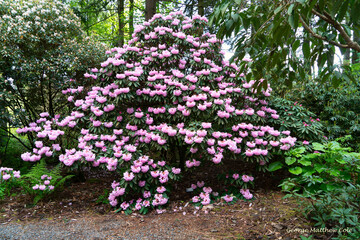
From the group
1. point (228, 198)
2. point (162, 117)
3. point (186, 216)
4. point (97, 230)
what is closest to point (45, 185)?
point (97, 230)

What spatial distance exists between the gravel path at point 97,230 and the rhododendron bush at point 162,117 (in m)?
0.34

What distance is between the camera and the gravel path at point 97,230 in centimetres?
241

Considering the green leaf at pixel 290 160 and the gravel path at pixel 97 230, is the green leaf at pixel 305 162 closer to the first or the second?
the green leaf at pixel 290 160

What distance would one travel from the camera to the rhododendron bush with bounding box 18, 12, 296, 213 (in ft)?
9.91

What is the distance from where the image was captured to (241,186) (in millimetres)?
3314

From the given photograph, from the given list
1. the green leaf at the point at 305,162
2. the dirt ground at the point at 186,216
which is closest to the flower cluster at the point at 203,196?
the dirt ground at the point at 186,216

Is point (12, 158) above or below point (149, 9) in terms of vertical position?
below

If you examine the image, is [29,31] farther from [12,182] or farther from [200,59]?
[200,59]

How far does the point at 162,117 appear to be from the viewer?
324 cm

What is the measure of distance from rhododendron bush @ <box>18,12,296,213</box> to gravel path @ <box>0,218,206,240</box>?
0.34m

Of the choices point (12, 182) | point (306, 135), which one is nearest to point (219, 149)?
point (306, 135)

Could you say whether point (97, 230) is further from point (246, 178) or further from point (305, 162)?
point (305, 162)

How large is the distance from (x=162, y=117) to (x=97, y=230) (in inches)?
60.4

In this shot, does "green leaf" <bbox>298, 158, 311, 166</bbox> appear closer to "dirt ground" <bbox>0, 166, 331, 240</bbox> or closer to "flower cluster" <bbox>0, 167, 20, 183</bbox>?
"dirt ground" <bbox>0, 166, 331, 240</bbox>
